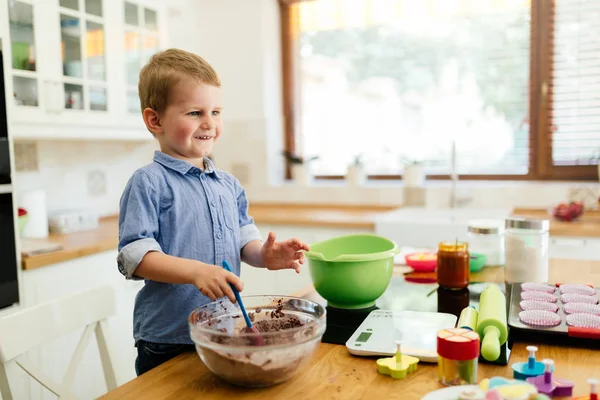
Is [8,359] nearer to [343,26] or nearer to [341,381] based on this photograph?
[341,381]

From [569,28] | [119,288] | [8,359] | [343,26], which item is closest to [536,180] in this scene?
[569,28]

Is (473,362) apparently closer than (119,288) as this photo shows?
Yes

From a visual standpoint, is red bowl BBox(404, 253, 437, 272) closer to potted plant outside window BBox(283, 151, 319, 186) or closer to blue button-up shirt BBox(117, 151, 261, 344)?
blue button-up shirt BBox(117, 151, 261, 344)


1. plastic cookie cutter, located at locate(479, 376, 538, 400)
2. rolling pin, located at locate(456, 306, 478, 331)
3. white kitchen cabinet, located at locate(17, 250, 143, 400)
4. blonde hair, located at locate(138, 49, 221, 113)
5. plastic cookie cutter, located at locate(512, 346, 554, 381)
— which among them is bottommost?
white kitchen cabinet, located at locate(17, 250, 143, 400)

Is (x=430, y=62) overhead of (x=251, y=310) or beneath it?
overhead

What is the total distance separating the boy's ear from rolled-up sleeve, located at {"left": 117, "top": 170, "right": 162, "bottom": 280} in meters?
0.11

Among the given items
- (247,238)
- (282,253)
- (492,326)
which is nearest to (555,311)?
(492,326)

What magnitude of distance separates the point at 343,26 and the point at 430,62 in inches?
22.9

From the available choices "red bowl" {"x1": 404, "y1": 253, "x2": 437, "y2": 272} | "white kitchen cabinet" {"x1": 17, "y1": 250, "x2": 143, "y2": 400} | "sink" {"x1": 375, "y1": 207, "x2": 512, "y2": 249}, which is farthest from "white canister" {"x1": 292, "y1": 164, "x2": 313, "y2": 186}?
"red bowl" {"x1": 404, "y1": 253, "x2": 437, "y2": 272}

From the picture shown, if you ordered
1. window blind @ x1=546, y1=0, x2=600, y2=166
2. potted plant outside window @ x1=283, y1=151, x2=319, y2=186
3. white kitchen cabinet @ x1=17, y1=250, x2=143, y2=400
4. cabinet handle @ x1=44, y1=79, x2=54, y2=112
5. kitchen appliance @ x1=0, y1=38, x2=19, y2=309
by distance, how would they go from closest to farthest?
kitchen appliance @ x1=0, y1=38, x2=19, y2=309 < white kitchen cabinet @ x1=17, y1=250, x2=143, y2=400 < cabinet handle @ x1=44, y1=79, x2=54, y2=112 < window blind @ x1=546, y1=0, x2=600, y2=166 < potted plant outside window @ x1=283, y1=151, x2=319, y2=186

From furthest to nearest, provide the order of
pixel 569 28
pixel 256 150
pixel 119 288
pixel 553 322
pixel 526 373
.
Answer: pixel 256 150 → pixel 569 28 → pixel 119 288 → pixel 553 322 → pixel 526 373

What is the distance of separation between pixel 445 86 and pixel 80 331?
2.33 m

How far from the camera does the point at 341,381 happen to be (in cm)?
88

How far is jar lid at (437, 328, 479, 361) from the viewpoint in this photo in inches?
32.2
